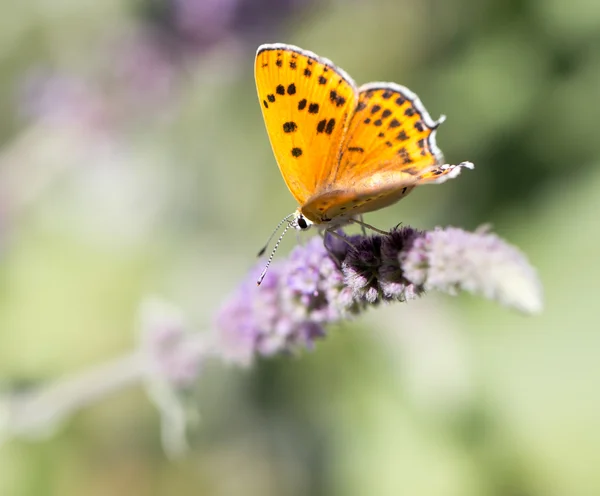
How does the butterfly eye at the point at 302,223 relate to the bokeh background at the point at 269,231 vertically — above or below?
below

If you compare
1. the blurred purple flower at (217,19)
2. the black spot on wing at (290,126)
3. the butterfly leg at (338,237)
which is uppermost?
the blurred purple flower at (217,19)

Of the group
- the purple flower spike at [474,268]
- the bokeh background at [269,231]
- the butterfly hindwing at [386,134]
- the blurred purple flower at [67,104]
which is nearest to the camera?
the purple flower spike at [474,268]

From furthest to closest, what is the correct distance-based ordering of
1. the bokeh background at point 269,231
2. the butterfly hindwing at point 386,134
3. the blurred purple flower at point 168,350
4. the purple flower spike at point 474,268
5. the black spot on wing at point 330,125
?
the bokeh background at point 269,231
the blurred purple flower at point 168,350
the black spot on wing at point 330,125
the butterfly hindwing at point 386,134
the purple flower spike at point 474,268

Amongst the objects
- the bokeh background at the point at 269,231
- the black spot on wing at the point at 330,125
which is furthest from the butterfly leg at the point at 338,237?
the bokeh background at the point at 269,231

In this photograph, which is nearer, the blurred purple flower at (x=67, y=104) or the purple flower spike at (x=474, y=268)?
the purple flower spike at (x=474, y=268)

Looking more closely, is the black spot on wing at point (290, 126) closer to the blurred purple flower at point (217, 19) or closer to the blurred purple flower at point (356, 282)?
the blurred purple flower at point (356, 282)

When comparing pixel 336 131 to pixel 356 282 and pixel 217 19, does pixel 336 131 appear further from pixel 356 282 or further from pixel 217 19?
pixel 217 19

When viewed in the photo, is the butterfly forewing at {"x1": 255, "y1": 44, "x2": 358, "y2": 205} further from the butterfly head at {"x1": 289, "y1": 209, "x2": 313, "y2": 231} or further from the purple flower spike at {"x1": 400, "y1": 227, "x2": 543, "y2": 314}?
the purple flower spike at {"x1": 400, "y1": 227, "x2": 543, "y2": 314}

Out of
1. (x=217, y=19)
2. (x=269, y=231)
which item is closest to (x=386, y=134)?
(x=217, y=19)
